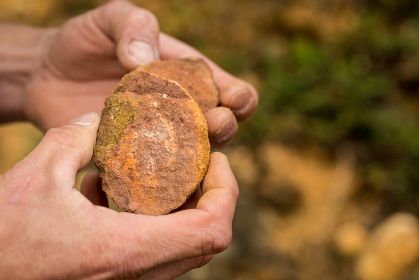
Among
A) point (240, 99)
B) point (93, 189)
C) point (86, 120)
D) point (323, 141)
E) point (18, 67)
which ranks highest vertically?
point (86, 120)

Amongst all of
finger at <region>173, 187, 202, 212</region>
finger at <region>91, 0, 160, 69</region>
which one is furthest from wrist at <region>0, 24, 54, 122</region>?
finger at <region>173, 187, 202, 212</region>

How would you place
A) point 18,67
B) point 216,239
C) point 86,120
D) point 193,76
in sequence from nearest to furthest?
point 216,239, point 86,120, point 193,76, point 18,67

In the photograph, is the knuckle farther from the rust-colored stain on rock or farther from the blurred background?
the blurred background

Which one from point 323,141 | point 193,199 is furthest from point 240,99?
point 323,141

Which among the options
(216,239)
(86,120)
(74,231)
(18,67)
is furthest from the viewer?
(18,67)

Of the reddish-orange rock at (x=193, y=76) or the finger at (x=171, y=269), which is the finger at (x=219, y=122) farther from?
the finger at (x=171, y=269)

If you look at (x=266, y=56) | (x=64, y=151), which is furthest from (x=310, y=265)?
(x=64, y=151)

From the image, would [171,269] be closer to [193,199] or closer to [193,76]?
[193,199]
